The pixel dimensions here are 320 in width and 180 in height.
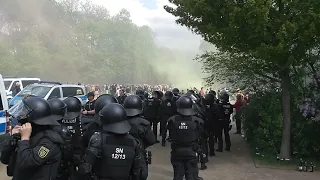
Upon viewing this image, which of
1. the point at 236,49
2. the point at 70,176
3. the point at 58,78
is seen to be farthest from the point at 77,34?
the point at 70,176

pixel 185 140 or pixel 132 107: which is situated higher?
pixel 132 107

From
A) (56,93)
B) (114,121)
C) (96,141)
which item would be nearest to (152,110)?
(56,93)

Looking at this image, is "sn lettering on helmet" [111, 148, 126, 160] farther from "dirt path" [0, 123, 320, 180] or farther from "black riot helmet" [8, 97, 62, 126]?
"dirt path" [0, 123, 320, 180]

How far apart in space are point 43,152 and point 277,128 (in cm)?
768

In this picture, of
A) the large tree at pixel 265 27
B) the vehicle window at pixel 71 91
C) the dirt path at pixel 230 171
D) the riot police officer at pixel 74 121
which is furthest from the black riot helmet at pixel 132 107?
the vehicle window at pixel 71 91

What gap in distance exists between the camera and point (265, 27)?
7.71 meters

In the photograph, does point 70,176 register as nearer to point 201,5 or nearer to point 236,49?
point 201,5

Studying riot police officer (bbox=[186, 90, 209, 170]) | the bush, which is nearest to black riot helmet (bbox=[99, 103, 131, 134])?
riot police officer (bbox=[186, 90, 209, 170])

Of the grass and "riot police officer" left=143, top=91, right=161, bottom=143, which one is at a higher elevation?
"riot police officer" left=143, top=91, right=161, bottom=143

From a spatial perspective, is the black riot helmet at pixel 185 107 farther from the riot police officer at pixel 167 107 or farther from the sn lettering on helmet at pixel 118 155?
the riot police officer at pixel 167 107

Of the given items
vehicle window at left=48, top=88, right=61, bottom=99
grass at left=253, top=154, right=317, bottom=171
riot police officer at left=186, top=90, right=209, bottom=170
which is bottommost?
grass at left=253, top=154, right=317, bottom=171

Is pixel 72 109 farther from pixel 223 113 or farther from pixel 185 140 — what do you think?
pixel 223 113

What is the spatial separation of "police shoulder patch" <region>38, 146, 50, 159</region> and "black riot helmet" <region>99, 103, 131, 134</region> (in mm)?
597

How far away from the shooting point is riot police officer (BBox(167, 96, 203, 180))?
6051 mm
